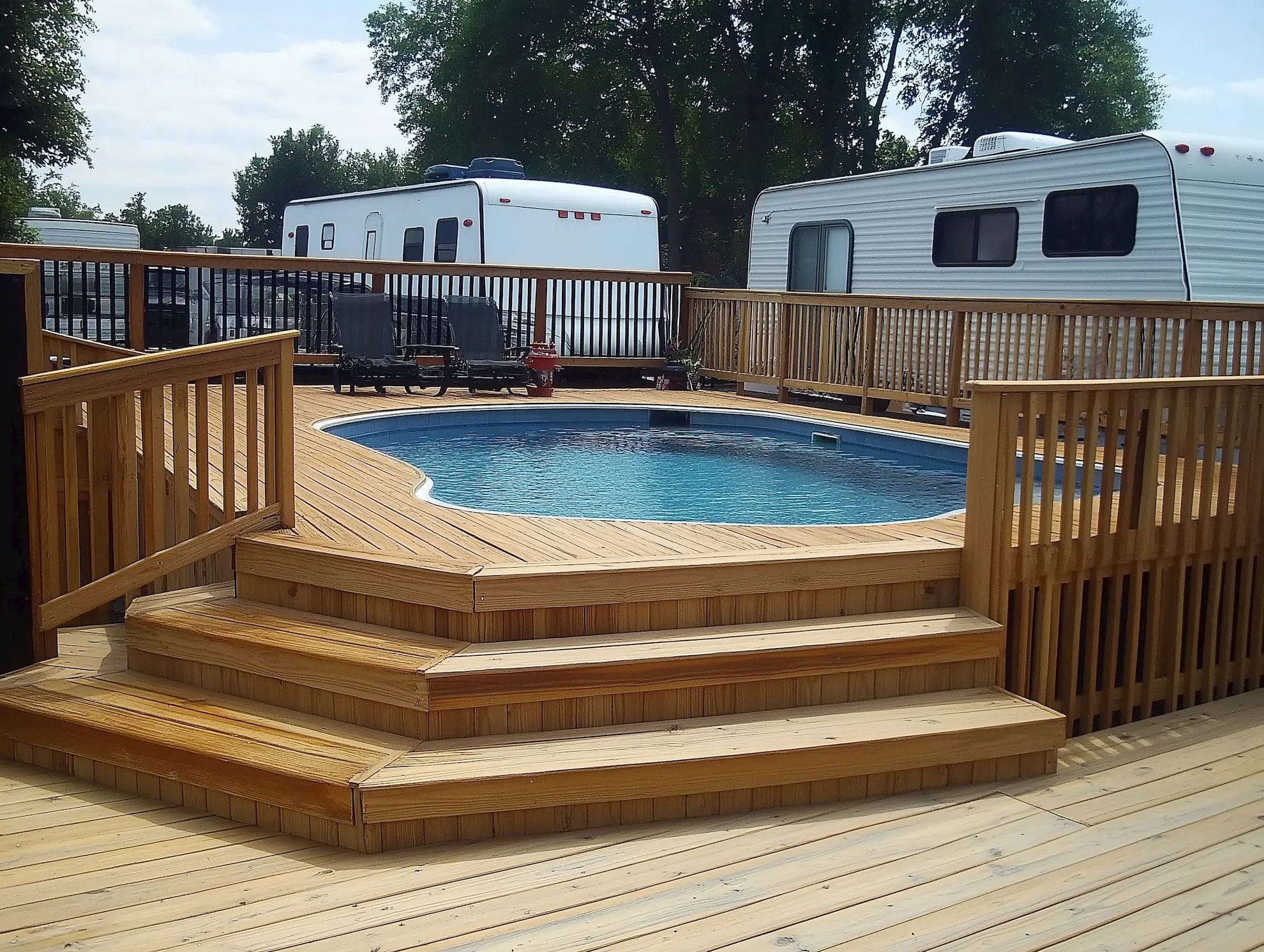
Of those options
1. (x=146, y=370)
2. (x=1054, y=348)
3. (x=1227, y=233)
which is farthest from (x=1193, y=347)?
(x=146, y=370)

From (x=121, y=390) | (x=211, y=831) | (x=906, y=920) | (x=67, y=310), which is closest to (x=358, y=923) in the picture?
(x=211, y=831)

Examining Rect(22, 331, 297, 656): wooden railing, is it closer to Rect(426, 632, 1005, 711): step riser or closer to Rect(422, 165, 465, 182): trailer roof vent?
Rect(426, 632, 1005, 711): step riser

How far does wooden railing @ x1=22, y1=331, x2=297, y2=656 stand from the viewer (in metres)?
3.64

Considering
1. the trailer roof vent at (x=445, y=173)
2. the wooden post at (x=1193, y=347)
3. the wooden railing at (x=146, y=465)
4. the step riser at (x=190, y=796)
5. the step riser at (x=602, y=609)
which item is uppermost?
the trailer roof vent at (x=445, y=173)

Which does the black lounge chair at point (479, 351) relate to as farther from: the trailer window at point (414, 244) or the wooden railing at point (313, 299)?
the trailer window at point (414, 244)

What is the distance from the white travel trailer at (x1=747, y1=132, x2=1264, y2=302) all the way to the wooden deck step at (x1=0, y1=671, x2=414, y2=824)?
714cm

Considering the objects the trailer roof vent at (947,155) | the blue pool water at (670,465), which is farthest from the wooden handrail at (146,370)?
the trailer roof vent at (947,155)

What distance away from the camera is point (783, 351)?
959cm

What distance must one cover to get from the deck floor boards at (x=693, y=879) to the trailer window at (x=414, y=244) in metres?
9.90

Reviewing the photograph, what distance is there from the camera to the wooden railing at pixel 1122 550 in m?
3.96

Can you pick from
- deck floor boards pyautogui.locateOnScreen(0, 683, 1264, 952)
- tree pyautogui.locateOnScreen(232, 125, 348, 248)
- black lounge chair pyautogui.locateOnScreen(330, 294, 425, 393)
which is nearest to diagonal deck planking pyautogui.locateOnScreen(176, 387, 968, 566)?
deck floor boards pyautogui.locateOnScreen(0, 683, 1264, 952)

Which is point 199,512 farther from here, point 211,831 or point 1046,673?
point 1046,673

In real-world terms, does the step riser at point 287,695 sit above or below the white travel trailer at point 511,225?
below

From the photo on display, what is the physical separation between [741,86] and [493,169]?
13.8 meters
